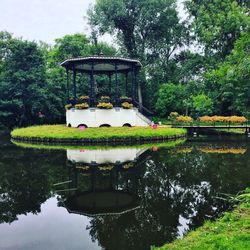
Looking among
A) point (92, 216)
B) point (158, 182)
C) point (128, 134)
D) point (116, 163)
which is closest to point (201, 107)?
point (128, 134)

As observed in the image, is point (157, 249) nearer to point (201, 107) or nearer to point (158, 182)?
point (158, 182)

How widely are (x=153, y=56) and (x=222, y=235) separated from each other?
37462 millimetres

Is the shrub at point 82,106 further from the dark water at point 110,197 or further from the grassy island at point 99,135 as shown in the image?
the dark water at point 110,197

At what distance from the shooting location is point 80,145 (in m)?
19.6

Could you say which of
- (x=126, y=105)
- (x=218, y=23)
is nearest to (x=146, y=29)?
(x=218, y=23)

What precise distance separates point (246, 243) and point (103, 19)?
1492 inches

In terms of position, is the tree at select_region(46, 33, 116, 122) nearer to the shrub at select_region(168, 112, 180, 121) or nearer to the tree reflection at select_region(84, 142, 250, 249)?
the shrub at select_region(168, 112, 180, 121)

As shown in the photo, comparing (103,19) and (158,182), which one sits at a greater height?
(103,19)

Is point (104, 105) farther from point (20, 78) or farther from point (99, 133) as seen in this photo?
point (20, 78)

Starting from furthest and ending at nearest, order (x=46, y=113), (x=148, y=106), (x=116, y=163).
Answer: (x=148, y=106) → (x=46, y=113) → (x=116, y=163)

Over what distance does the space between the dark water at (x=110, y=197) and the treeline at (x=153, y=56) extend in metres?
19.5

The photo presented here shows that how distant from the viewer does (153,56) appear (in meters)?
41.2

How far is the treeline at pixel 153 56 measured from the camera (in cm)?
3381

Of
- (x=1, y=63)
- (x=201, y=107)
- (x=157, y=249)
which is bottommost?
(x=157, y=249)
